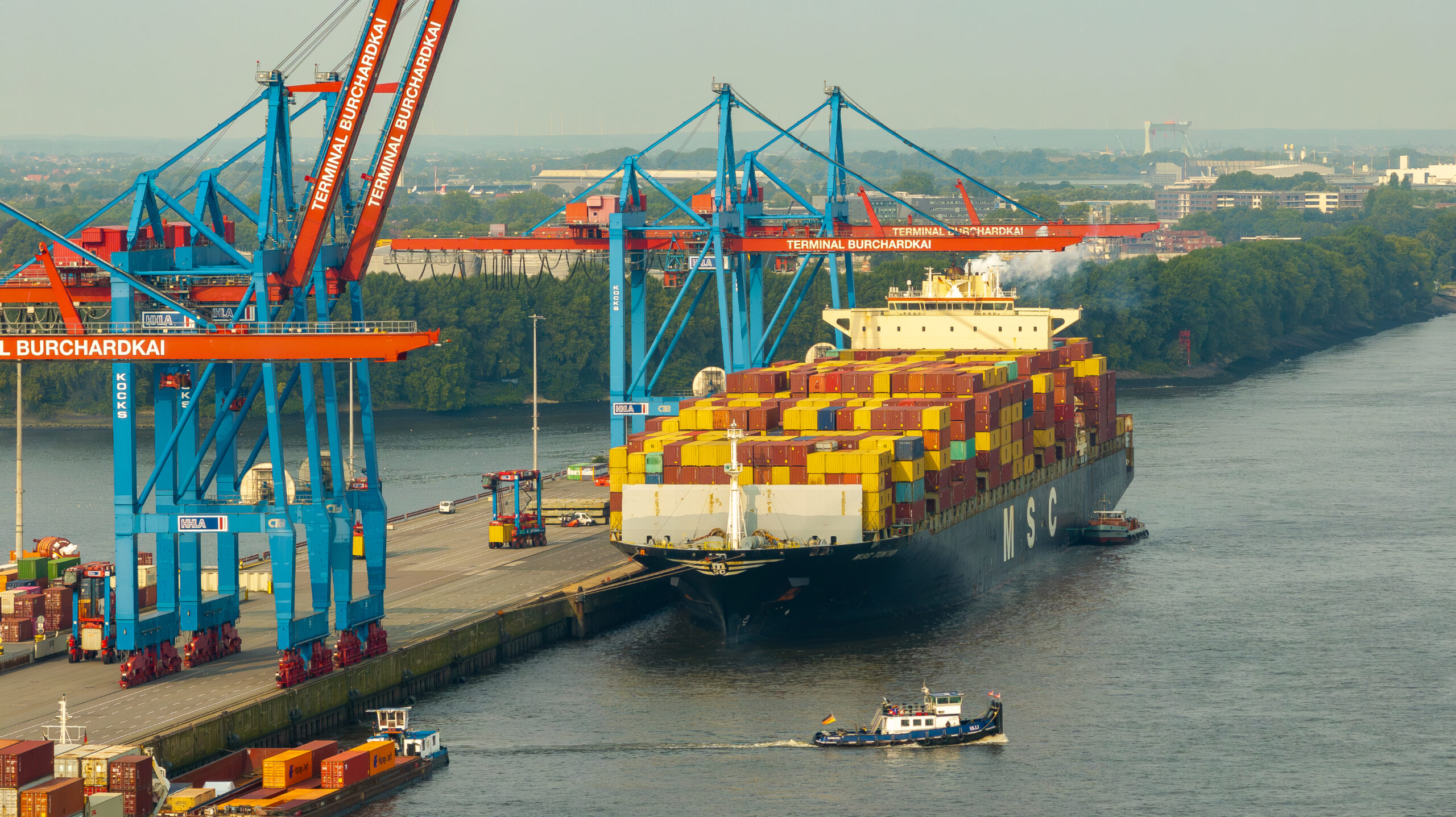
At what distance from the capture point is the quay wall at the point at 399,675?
45.1 metres

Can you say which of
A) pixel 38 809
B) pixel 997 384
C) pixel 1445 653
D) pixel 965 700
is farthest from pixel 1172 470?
pixel 38 809

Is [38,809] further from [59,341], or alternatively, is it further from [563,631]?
[563,631]

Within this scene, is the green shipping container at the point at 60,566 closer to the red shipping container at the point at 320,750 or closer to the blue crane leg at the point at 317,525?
the blue crane leg at the point at 317,525

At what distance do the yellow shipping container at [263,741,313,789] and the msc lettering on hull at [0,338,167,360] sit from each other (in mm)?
11282

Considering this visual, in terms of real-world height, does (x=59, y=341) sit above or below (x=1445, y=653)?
above

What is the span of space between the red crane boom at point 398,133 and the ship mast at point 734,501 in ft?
39.0

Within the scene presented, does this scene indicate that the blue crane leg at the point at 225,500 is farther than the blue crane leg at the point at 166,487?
Yes

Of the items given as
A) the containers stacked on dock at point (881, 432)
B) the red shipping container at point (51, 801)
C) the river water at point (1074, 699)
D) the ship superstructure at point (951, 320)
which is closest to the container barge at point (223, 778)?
the red shipping container at point (51, 801)

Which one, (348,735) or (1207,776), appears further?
(348,735)

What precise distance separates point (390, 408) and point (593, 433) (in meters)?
25.5

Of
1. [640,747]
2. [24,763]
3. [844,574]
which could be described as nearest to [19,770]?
[24,763]

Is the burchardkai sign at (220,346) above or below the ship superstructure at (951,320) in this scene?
below

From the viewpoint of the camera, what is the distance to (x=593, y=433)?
419ft

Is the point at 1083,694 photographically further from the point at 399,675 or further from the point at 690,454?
the point at 399,675
